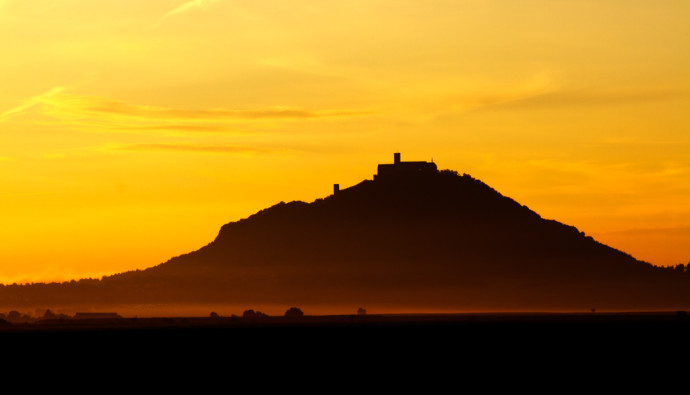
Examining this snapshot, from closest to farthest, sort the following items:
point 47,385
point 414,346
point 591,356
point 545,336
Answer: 1. point 47,385
2. point 591,356
3. point 414,346
4. point 545,336

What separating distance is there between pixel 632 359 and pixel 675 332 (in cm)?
6608

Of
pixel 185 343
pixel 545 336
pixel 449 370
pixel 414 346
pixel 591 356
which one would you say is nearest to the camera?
pixel 449 370

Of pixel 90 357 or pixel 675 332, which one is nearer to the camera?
pixel 90 357

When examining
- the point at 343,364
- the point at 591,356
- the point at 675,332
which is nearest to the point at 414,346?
the point at 591,356

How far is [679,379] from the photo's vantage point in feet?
269

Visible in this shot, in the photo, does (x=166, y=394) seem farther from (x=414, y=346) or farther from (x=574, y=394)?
(x=414, y=346)

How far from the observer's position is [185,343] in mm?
149625

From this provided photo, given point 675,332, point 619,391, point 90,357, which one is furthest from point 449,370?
point 675,332

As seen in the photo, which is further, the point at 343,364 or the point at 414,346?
the point at 414,346

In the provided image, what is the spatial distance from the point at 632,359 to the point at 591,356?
6.54 meters

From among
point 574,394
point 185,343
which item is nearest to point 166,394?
point 574,394

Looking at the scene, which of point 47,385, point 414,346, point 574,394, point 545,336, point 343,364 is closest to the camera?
point 574,394

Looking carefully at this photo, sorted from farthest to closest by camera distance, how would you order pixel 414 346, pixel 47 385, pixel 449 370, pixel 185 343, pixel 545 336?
pixel 545 336
pixel 185 343
pixel 414 346
pixel 449 370
pixel 47 385

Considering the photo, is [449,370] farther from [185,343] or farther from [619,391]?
[185,343]
